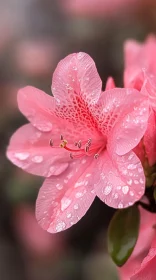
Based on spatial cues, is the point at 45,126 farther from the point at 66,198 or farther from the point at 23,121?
the point at 23,121

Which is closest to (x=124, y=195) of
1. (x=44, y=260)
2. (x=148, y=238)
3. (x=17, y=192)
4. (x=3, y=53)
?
(x=148, y=238)

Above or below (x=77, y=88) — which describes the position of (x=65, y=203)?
below

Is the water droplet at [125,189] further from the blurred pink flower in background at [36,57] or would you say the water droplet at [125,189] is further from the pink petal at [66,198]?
the blurred pink flower in background at [36,57]

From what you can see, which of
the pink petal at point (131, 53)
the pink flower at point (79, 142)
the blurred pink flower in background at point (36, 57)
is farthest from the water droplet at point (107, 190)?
the blurred pink flower in background at point (36, 57)

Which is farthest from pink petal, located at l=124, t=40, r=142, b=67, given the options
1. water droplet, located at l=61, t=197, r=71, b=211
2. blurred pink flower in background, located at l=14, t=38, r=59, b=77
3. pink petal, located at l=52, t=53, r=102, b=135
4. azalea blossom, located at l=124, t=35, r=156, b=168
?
blurred pink flower in background, located at l=14, t=38, r=59, b=77

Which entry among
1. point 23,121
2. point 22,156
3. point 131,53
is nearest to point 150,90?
point 22,156

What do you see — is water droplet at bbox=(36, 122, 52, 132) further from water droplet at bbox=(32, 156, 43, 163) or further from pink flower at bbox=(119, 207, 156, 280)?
pink flower at bbox=(119, 207, 156, 280)
